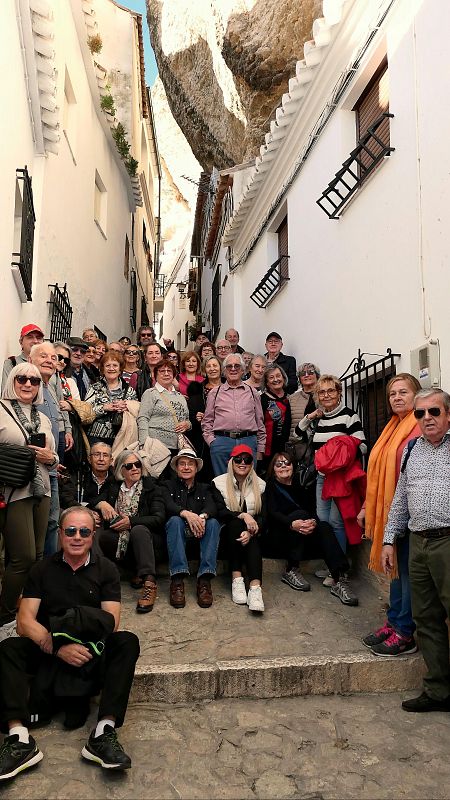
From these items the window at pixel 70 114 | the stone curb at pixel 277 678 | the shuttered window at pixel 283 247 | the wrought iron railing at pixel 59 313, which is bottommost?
the stone curb at pixel 277 678

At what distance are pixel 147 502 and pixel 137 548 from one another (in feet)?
1.76

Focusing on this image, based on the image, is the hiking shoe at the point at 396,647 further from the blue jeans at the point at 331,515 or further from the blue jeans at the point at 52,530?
the blue jeans at the point at 52,530

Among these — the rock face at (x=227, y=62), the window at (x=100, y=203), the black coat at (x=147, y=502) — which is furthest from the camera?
the window at (x=100, y=203)

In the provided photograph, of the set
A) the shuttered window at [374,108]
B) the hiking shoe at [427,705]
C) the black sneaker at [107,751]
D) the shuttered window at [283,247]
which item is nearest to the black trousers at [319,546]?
the hiking shoe at [427,705]

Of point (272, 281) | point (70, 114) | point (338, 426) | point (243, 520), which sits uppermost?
point (70, 114)

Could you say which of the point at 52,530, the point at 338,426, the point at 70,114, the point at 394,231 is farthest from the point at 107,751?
the point at 70,114

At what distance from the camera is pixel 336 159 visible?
7215mm

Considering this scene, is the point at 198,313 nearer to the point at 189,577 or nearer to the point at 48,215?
the point at 48,215

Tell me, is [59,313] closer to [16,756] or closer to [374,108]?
[374,108]

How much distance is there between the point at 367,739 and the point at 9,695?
6.25ft

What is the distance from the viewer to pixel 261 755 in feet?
10.3

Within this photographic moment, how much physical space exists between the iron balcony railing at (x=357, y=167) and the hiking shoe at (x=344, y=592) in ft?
12.8

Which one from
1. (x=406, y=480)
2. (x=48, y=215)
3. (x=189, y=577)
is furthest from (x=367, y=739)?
(x=48, y=215)

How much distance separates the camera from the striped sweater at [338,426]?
5.47 metres
